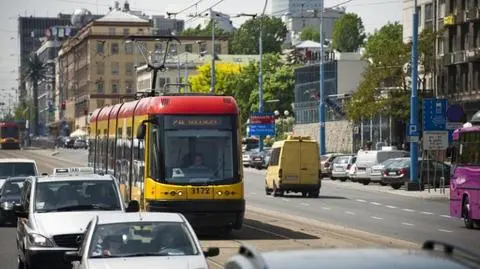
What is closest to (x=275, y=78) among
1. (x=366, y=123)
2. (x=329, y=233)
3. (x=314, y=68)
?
(x=314, y=68)

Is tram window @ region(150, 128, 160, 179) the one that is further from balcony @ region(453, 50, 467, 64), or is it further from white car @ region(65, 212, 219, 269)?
balcony @ region(453, 50, 467, 64)

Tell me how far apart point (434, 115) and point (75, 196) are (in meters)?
30.8

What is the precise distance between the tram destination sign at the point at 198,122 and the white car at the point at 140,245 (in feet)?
39.3

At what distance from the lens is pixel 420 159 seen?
55.7 meters

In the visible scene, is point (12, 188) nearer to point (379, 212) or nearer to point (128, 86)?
point (379, 212)

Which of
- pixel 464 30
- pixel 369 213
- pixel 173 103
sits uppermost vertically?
pixel 464 30

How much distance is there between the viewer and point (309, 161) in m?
47.9

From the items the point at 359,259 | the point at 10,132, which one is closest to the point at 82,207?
the point at 359,259

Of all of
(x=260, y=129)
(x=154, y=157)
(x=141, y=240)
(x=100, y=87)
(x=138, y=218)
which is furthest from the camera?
(x=100, y=87)

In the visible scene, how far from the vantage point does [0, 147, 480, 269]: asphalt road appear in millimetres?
28031

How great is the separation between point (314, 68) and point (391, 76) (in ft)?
126

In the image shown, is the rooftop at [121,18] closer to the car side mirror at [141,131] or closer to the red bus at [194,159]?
the car side mirror at [141,131]

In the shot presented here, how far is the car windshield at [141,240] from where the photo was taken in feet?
45.9

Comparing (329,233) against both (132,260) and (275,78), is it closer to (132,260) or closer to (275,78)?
(132,260)
